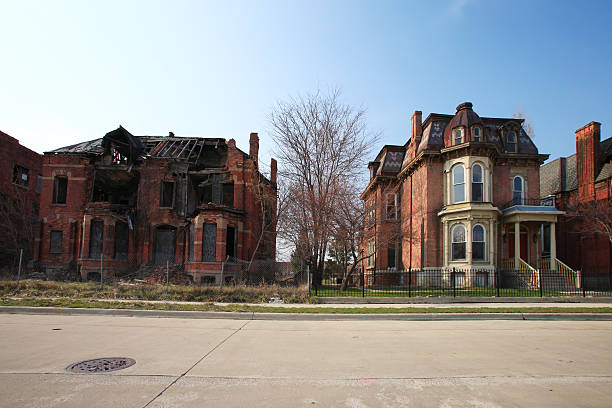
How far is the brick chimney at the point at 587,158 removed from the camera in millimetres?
28438

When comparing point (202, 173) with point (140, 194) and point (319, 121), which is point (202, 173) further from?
point (319, 121)

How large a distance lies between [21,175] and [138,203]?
12917 mm

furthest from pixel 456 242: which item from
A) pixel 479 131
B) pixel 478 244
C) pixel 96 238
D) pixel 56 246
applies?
pixel 56 246

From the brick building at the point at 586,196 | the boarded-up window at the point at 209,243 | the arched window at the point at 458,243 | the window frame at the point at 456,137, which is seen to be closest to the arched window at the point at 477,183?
the window frame at the point at 456,137

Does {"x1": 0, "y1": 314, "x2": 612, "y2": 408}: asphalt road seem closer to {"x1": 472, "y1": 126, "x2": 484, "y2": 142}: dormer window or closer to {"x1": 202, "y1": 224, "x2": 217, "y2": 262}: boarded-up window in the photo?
{"x1": 202, "y1": 224, "x2": 217, "y2": 262}: boarded-up window

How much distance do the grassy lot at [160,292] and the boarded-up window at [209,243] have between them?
9.03 m

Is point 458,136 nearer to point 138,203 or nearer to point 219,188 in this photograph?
point 219,188

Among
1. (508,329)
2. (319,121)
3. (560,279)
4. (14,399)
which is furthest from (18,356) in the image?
(560,279)

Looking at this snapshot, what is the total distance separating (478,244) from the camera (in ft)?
81.9

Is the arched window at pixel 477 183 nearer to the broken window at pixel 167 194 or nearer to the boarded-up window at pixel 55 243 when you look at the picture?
the broken window at pixel 167 194

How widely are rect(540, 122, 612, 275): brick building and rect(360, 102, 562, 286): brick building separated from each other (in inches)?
173

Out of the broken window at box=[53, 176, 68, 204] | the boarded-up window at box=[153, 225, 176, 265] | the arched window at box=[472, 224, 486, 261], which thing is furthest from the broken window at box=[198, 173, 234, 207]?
the arched window at box=[472, 224, 486, 261]

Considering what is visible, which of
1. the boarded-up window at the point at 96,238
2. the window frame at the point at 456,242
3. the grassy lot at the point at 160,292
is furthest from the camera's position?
the boarded-up window at the point at 96,238

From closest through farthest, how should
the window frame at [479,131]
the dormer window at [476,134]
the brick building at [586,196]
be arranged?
the window frame at [479,131] < the dormer window at [476,134] < the brick building at [586,196]
